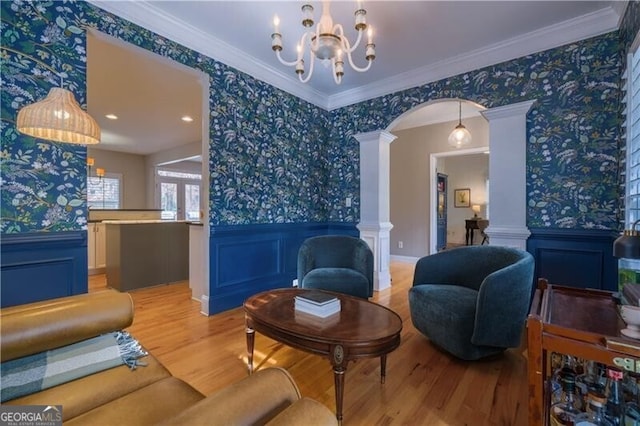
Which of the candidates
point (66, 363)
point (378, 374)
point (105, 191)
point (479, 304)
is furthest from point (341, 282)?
point (105, 191)

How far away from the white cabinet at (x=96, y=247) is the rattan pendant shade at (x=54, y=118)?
3790 millimetres

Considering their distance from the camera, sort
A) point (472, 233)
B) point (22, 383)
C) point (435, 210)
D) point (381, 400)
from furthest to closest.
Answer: point (472, 233), point (435, 210), point (381, 400), point (22, 383)

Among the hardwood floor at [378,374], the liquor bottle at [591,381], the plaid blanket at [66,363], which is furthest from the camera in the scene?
the hardwood floor at [378,374]

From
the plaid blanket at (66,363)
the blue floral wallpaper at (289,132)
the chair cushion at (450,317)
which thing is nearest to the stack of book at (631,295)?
the chair cushion at (450,317)

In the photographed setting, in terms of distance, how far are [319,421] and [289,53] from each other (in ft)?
10.8

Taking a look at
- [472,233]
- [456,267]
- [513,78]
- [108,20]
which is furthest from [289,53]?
[472,233]

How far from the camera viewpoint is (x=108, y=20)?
7.46ft

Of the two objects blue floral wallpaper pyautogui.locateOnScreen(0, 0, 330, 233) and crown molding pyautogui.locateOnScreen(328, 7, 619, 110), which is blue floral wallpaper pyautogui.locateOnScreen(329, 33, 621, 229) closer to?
crown molding pyautogui.locateOnScreen(328, 7, 619, 110)

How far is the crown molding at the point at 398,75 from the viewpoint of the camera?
242 centimetres

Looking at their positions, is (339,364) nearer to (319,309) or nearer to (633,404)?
(319,309)

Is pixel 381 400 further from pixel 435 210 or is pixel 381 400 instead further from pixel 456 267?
pixel 435 210

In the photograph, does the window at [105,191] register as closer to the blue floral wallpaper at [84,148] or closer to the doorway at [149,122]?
the doorway at [149,122]

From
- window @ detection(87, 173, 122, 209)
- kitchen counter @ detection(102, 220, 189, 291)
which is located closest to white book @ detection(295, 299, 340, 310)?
kitchen counter @ detection(102, 220, 189, 291)

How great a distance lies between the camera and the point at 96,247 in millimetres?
4953
